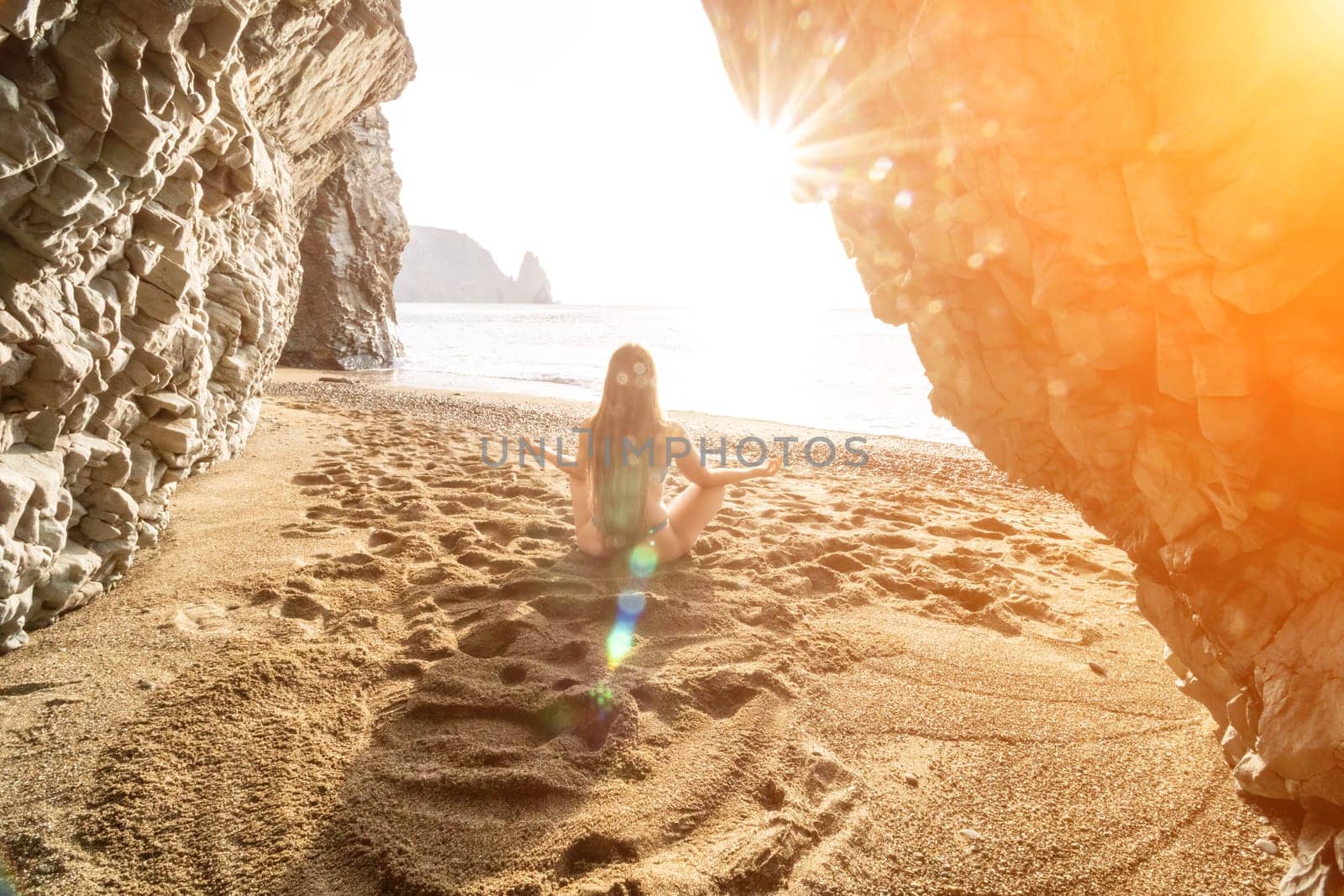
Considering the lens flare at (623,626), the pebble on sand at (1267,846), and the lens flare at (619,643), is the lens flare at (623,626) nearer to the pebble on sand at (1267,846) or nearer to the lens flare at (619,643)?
the lens flare at (619,643)

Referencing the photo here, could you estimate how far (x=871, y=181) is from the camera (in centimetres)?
342

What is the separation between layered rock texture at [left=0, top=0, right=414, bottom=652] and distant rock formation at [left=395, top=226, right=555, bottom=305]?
137205mm

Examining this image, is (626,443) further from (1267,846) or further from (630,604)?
(1267,846)

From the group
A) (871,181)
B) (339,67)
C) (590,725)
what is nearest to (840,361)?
(339,67)

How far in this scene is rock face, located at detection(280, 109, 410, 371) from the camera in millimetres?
16406

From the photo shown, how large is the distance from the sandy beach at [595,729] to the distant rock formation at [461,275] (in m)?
139

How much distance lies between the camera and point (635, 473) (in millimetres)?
3930

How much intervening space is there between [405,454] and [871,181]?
526 cm

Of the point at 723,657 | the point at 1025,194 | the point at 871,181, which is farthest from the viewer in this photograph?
the point at 871,181

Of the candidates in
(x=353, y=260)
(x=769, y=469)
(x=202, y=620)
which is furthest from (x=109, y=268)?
(x=353, y=260)

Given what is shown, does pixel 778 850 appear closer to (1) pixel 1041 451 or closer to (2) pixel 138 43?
(1) pixel 1041 451
